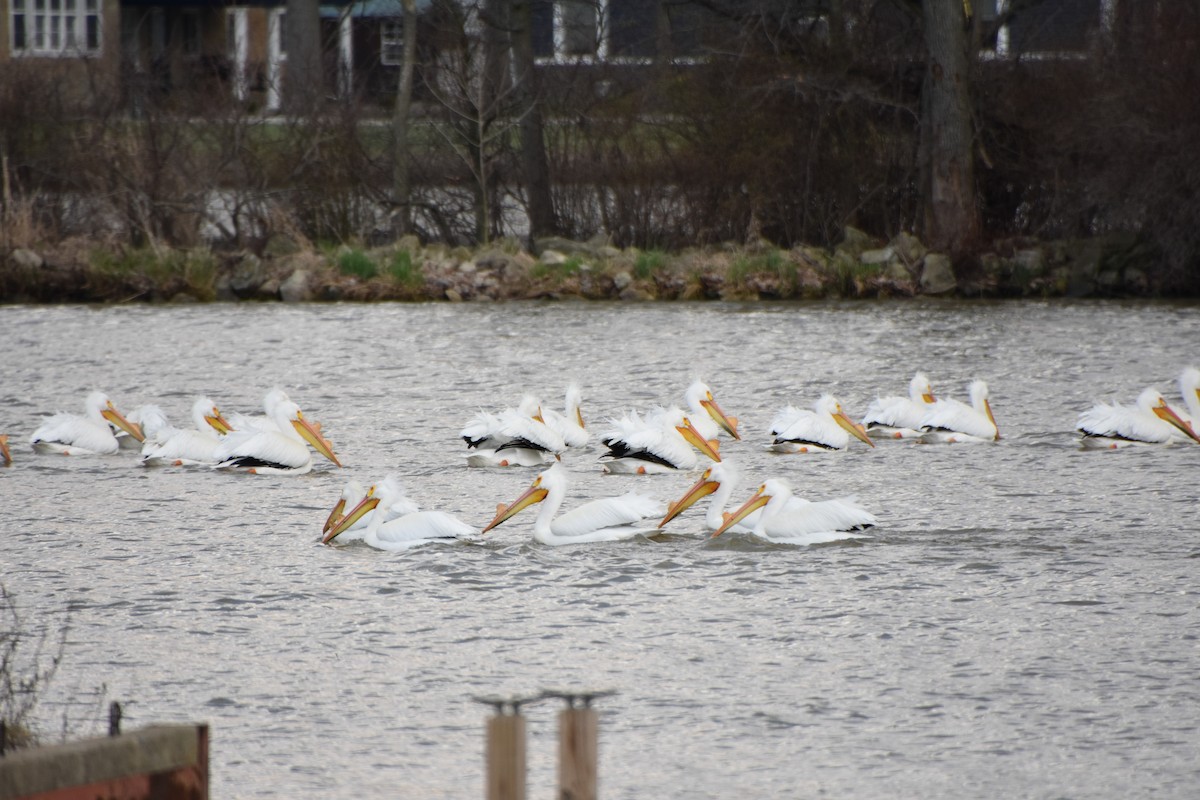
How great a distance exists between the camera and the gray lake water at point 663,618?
516 cm

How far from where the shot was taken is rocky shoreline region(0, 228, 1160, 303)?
21359mm

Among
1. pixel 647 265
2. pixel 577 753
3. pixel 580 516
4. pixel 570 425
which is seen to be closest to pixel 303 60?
pixel 647 265

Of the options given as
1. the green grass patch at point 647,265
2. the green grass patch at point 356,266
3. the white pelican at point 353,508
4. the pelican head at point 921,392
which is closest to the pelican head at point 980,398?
the pelican head at point 921,392

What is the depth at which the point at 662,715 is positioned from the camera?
556 cm

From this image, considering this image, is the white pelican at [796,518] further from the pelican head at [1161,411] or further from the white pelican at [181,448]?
the white pelican at [181,448]

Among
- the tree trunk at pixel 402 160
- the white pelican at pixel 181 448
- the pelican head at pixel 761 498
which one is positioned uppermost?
the tree trunk at pixel 402 160

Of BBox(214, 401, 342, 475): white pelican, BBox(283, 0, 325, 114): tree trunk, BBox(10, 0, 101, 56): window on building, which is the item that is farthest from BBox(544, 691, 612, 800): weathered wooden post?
BBox(10, 0, 101, 56): window on building

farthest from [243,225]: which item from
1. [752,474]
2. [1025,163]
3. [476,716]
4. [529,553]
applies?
[476,716]

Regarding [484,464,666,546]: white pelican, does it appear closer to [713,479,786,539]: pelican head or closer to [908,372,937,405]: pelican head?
[713,479,786,539]: pelican head

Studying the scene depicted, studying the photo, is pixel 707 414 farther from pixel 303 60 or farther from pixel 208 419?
pixel 303 60

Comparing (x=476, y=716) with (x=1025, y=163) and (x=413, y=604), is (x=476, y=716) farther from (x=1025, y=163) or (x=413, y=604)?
(x=1025, y=163)

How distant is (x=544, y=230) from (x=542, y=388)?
10.9 m

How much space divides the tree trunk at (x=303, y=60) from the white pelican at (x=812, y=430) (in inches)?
598

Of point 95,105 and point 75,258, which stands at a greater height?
point 95,105
